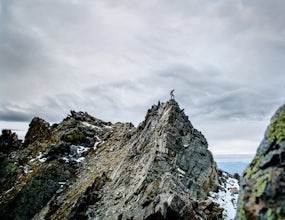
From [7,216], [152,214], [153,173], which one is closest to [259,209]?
[152,214]

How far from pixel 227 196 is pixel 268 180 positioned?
23328mm

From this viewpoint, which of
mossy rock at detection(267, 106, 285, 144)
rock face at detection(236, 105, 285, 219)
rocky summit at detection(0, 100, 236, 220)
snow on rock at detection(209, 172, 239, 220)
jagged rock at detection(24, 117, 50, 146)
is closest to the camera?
rock face at detection(236, 105, 285, 219)

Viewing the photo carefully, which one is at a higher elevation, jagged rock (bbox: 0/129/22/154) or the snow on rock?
jagged rock (bbox: 0/129/22/154)

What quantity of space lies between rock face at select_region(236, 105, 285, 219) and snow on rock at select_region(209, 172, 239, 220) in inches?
685

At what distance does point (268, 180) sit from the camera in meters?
8.54

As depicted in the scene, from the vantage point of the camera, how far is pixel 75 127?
49.3m

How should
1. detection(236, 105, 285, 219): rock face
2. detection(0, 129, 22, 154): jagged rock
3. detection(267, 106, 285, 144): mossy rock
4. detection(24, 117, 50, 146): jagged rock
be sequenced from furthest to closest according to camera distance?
detection(0, 129, 22, 154): jagged rock, detection(24, 117, 50, 146): jagged rock, detection(267, 106, 285, 144): mossy rock, detection(236, 105, 285, 219): rock face

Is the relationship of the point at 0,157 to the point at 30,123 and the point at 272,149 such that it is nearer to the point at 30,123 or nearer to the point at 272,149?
the point at 30,123

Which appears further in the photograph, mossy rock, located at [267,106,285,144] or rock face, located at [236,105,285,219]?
mossy rock, located at [267,106,285,144]

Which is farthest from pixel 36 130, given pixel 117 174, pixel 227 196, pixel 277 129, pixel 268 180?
pixel 268 180

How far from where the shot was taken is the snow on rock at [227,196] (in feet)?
85.4

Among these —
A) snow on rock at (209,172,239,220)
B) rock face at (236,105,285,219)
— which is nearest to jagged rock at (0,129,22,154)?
snow on rock at (209,172,239,220)

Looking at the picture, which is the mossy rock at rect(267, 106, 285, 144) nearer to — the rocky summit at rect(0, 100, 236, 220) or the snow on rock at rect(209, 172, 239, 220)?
the rocky summit at rect(0, 100, 236, 220)

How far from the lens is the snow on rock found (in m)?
26.0
